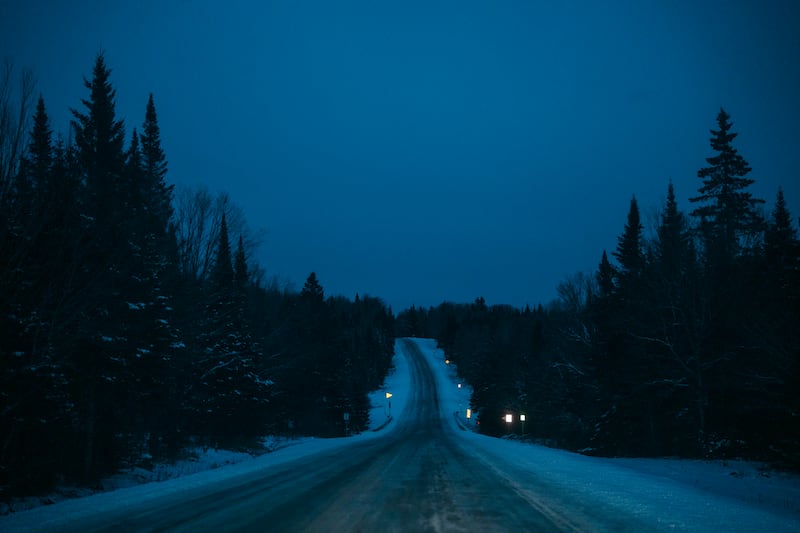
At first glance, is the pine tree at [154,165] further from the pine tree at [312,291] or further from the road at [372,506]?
the pine tree at [312,291]

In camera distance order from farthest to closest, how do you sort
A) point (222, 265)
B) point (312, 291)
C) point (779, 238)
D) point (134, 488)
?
1. point (312, 291)
2. point (222, 265)
3. point (779, 238)
4. point (134, 488)

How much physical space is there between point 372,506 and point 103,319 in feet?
34.5

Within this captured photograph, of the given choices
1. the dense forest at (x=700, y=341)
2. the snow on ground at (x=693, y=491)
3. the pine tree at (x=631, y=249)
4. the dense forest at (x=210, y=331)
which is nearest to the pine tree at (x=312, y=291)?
the dense forest at (x=210, y=331)

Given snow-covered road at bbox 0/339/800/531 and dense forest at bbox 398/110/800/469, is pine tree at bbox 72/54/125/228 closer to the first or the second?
snow-covered road at bbox 0/339/800/531

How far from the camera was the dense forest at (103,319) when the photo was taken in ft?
40.8

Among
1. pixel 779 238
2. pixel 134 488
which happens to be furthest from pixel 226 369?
pixel 779 238

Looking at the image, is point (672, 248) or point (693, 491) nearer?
point (693, 491)

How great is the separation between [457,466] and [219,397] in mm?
19887

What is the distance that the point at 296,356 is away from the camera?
174ft

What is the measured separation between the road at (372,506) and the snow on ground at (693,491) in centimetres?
81

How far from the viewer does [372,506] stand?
9.46 m

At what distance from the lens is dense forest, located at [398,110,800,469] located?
22156 millimetres

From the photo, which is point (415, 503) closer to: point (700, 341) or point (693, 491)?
point (693, 491)

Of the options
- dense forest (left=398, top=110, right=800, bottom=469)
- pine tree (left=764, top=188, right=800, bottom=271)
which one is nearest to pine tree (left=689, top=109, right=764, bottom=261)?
dense forest (left=398, top=110, right=800, bottom=469)
